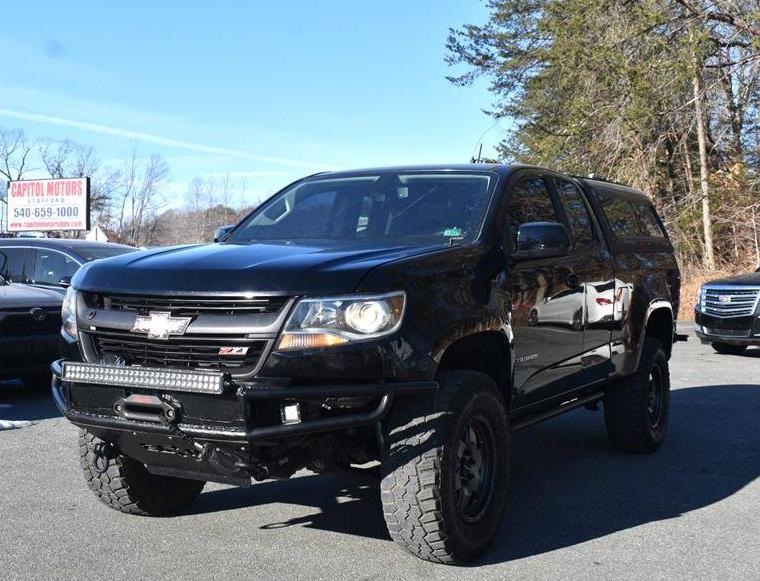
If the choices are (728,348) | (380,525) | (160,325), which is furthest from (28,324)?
(728,348)

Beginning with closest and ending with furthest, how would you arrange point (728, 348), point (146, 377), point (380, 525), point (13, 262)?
point (146, 377) → point (380, 525) → point (13, 262) → point (728, 348)

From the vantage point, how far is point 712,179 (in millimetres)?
25656

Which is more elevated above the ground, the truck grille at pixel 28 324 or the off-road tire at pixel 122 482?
the truck grille at pixel 28 324

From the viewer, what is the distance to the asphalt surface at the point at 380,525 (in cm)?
407

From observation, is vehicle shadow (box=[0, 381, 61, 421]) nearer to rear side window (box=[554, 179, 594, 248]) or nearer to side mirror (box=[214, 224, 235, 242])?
side mirror (box=[214, 224, 235, 242])

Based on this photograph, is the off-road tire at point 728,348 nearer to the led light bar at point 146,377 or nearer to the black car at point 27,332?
the black car at point 27,332

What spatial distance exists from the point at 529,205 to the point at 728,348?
10.1 m

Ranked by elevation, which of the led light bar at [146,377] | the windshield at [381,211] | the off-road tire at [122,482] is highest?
the windshield at [381,211]

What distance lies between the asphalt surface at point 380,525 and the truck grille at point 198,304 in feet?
4.00

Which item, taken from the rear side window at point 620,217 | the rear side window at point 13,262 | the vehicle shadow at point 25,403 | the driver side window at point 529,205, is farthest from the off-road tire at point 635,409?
the rear side window at point 13,262

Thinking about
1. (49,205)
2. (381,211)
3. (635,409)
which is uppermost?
(49,205)

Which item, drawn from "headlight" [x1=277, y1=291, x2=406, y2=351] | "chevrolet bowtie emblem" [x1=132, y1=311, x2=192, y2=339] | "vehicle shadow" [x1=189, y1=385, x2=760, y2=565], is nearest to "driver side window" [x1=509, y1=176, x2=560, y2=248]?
"headlight" [x1=277, y1=291, x2=406, y2=351]

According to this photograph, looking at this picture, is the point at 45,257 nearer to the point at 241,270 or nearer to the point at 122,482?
the point at 122,482

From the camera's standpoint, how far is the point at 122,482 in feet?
15.1
